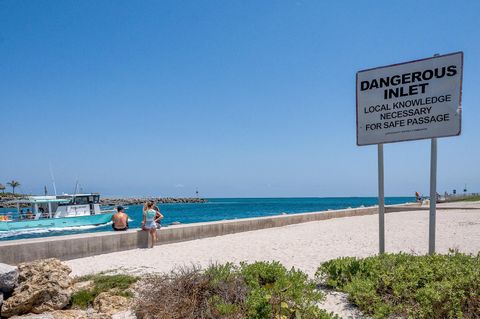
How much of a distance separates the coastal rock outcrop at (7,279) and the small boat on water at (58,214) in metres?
27.3

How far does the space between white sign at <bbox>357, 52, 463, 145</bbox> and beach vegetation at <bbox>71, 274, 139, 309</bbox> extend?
5.08m

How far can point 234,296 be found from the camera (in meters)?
4.73

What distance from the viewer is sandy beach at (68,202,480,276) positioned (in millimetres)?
8477

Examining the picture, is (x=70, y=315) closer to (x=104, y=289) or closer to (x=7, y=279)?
(x=104, y=289)

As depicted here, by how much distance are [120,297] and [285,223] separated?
1202cm

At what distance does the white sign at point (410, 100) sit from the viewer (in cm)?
636

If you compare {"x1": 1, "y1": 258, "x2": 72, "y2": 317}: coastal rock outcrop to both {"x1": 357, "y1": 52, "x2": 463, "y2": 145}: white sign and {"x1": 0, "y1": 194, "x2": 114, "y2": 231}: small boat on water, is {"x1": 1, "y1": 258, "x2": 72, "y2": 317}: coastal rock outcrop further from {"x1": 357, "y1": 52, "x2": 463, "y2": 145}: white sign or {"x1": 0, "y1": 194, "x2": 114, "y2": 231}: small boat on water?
{"x1": 0, "y1": 194, "x2": 114, "y2": 231}: small boat on water

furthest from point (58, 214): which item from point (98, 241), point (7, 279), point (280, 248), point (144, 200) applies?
point (144, 200)

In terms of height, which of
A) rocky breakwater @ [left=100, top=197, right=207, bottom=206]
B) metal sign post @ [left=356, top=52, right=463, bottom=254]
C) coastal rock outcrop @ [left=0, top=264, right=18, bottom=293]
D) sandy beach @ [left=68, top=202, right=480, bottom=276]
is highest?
metal sign post @ [left=356, top=52, right=463, bottom=254]

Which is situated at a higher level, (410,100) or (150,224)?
(410,100)

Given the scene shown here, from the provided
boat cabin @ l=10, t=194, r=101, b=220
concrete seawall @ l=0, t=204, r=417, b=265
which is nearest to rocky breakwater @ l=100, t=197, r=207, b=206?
boat cabin @ l=10, t=194, r=101, b=220

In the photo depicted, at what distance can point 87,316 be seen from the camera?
209 inches

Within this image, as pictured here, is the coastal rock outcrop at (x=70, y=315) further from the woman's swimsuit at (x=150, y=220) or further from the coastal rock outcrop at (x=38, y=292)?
the woman's swimsuit at (x=150, y=220)

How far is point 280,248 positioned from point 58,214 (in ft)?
92.3
